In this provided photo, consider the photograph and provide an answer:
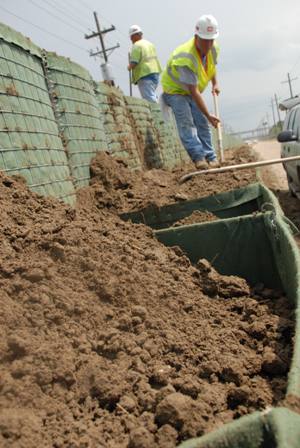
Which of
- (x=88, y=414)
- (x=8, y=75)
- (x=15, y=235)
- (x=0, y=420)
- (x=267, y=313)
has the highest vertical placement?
(x=8, y=75)

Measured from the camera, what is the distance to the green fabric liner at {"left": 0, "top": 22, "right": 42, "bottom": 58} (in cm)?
333

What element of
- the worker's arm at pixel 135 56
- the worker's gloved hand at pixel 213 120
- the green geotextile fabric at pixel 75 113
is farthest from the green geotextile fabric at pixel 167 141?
the green geotextile fabric at pixel 75 113

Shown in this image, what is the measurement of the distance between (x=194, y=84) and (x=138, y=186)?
6.04 ft

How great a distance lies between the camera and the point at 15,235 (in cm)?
228

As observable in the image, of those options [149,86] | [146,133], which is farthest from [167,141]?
[146,133]

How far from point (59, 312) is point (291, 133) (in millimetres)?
4829

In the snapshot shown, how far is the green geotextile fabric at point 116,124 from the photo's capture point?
5.88 m

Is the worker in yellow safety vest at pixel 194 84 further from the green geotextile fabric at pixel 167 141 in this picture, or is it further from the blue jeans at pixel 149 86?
the blue jeans at pixel 149 86

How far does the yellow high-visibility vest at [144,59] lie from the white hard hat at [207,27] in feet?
11.0

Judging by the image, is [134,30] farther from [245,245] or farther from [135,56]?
[245,245]

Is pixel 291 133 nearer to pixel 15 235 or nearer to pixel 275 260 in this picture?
pixel 275 260

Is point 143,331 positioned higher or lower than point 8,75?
lower

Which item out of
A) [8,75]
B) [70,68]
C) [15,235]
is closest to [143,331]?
[15,235]

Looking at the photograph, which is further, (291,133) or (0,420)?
(291,133)
